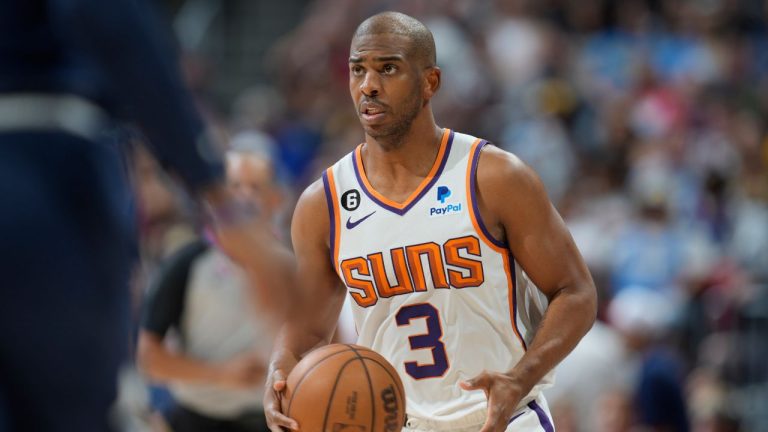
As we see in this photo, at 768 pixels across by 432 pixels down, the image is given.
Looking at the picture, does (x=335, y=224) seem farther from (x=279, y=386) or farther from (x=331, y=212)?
(x=279, y=386)

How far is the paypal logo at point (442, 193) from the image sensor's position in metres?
4.91

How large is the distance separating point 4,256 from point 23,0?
0.54m

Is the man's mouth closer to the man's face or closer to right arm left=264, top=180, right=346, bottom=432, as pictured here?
the man's face

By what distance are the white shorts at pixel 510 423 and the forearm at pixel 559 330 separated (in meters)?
0.24

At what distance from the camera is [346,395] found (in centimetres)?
443

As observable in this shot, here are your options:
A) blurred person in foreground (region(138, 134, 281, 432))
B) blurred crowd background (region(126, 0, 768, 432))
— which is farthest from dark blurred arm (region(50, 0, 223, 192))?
blurred crowd background (region(126, 0, 768, 432))

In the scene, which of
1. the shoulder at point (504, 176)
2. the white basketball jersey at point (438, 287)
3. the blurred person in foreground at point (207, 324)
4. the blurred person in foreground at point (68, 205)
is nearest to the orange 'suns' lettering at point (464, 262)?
the white basketball jersey at point (438, 287)

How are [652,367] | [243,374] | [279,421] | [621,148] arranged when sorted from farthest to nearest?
[621,148]
[652,367]
[243,374]
[279,421]

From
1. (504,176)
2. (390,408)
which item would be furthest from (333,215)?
(390,408)

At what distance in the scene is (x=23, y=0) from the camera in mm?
2621

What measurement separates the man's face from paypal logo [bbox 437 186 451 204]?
0.31 meters

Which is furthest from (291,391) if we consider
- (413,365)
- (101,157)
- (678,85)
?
(678,85)

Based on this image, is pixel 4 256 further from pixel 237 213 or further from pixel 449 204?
pixel 449 204

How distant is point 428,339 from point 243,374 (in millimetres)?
2240
